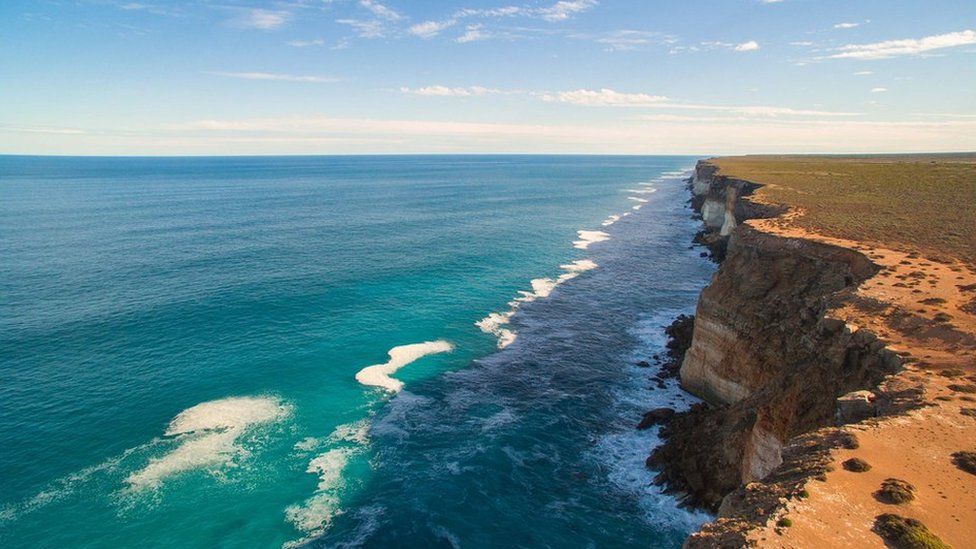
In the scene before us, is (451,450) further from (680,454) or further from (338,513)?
(680,454)

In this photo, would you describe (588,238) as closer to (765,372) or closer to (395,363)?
(395,363)

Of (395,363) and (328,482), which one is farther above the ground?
(395,363)

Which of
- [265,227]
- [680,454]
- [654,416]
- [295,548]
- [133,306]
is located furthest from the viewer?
[265,227]

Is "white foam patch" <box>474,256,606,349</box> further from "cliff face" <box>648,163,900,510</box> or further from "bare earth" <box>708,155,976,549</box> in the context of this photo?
"bare earth" <box>708,155,976,549</box>

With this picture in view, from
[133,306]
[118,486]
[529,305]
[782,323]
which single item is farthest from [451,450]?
[133,306]

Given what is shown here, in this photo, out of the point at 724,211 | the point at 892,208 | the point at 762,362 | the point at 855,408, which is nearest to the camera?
the point at 855,408

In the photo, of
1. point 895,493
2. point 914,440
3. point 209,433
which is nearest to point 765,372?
point 914,440

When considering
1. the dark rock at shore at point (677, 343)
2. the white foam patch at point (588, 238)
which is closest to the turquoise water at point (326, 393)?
the dark rock at shore at point (677, 343)
